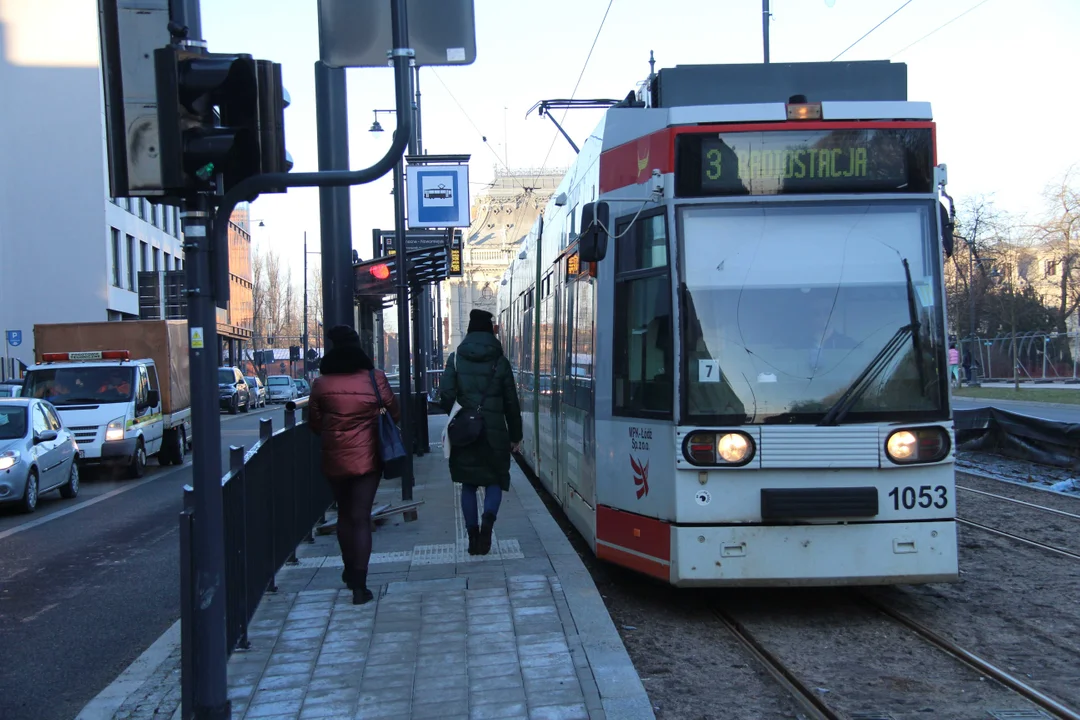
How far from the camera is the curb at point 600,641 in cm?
477

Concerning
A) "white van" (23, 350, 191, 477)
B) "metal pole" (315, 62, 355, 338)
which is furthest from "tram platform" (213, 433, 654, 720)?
"white van" (23, 350, 191, 477)

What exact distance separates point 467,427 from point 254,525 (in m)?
2.16

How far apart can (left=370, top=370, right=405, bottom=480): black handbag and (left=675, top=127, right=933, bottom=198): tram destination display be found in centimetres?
241

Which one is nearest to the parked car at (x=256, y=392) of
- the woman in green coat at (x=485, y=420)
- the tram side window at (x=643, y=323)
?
the woman in green coat at (x=485, y=420)

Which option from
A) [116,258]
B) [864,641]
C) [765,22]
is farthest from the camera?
[116,258]

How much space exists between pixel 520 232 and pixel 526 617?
72.8 m

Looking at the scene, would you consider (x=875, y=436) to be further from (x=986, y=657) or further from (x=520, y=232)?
(x=520, y=232)

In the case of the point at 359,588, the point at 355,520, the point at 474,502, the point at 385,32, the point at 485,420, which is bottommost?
the point at 359,588

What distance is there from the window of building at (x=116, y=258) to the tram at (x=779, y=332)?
4320 cm

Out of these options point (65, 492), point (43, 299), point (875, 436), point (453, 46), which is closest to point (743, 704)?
point (875, 436)

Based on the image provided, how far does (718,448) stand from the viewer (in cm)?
627

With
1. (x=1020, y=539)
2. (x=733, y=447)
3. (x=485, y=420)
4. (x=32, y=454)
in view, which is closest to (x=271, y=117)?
(x=733, y=447)

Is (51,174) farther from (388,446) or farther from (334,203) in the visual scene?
(388,446)

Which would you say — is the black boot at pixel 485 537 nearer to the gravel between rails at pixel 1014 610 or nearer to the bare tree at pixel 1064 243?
the gravel between rails at pixel 1014 610
